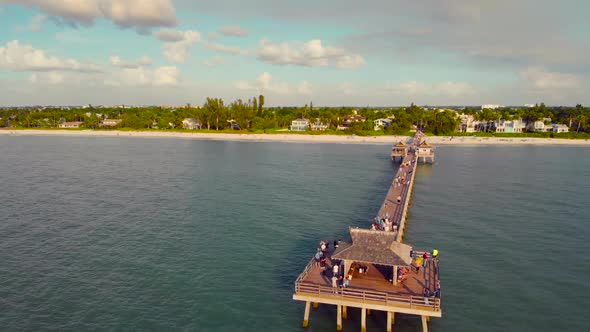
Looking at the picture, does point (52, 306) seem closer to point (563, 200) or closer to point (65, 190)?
point (65, 190)

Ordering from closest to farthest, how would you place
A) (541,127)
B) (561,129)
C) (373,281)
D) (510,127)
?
1. (373,281)
2. (561,129)
3. (510,127)
4. (541,127)

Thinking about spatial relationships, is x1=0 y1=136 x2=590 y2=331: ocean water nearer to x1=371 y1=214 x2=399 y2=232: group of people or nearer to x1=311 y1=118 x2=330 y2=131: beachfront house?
x1=371 y1=214 x2=399 y2=232: group of people

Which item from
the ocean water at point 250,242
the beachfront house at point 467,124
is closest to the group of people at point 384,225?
the ocean water at point 250,242

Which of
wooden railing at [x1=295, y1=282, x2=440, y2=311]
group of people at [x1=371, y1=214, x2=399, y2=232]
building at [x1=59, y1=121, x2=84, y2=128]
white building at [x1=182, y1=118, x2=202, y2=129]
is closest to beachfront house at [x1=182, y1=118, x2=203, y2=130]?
white building at [x1=182, y1=118, x2=202, y2=129]

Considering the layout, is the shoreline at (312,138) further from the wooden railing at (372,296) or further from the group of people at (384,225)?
the wooden railing at (372,296)

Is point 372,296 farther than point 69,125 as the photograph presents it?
No

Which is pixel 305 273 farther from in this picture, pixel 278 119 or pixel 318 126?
pixel 278 119

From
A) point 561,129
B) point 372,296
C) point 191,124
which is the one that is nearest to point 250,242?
point 372,296
